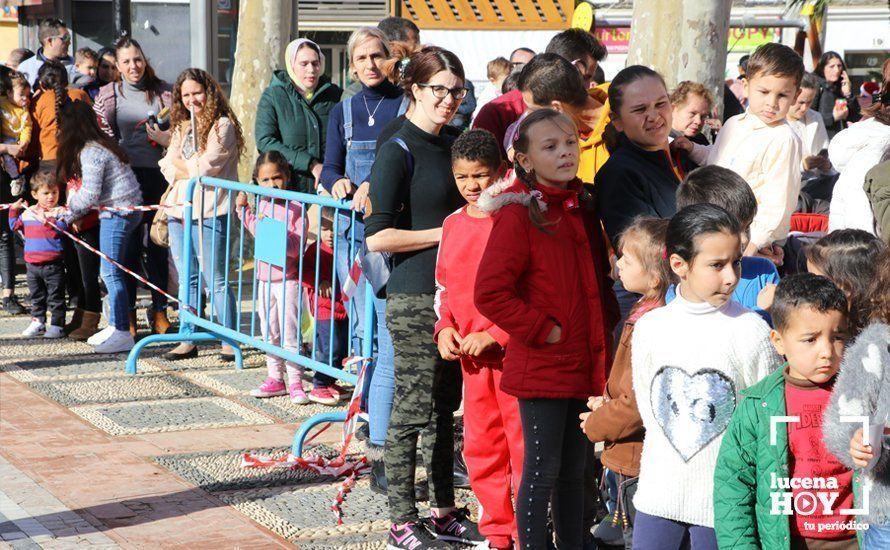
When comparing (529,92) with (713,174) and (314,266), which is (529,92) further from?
(314,266)

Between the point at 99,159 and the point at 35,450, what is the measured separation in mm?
3429

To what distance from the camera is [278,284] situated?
8.12 meters

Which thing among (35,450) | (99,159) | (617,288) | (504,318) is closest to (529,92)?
(617,288)

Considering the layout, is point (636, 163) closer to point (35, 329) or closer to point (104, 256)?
point (104, 256)

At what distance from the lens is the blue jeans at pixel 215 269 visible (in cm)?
885

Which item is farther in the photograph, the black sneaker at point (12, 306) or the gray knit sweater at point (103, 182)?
the black sneaker at point (12, 306)

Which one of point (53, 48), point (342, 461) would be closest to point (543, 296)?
point (342, 461)

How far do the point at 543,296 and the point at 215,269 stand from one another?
15.4 feet

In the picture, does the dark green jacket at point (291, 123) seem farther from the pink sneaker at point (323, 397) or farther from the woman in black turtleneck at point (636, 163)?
the woman in black turtleneck at point (636, 163)

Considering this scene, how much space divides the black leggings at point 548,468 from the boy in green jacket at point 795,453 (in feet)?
3.54

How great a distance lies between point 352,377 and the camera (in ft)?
23.3

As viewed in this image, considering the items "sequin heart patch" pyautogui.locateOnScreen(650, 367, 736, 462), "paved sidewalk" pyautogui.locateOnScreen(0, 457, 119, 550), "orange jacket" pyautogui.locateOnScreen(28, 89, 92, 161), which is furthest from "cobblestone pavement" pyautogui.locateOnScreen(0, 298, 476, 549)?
"orange jacket" pyautogui.locateOnScreen(28, 89, 92, 161)

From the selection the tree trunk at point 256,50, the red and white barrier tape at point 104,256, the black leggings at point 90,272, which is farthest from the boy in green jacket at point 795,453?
the tree trunk at point 256,50

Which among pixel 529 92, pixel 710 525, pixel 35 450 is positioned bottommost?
pixel 35 450
